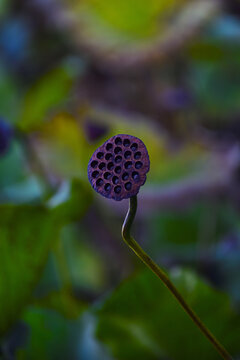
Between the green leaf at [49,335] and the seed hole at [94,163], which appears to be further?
the green leaf at [49,335]

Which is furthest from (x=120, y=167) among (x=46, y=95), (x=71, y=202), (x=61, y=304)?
(x=46, y=95)

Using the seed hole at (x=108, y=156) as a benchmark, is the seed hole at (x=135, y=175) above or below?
below

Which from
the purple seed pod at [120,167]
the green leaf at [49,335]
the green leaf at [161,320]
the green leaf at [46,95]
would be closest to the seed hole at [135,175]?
the purple seed pod at [120,167]

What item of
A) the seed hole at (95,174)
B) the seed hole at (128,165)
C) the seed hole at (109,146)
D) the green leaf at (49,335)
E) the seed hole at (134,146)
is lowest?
the green leaf at (49,335)

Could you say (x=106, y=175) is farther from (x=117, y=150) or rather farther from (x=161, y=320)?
(x=161, y=320)

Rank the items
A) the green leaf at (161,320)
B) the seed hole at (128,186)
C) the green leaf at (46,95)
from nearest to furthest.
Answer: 1. the seed hole at (128,186)
2. the green leaf at (161,320)
3. the green leaf at (46,95)

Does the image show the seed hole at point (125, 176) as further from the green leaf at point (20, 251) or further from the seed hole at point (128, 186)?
the green leaf at point (20, 251)

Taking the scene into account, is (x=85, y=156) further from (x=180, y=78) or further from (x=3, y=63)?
(x=3, y=63)

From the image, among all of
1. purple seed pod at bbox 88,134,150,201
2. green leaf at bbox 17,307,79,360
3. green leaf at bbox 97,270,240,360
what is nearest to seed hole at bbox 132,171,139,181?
purple seed pod at bbox 88,134,150,201
